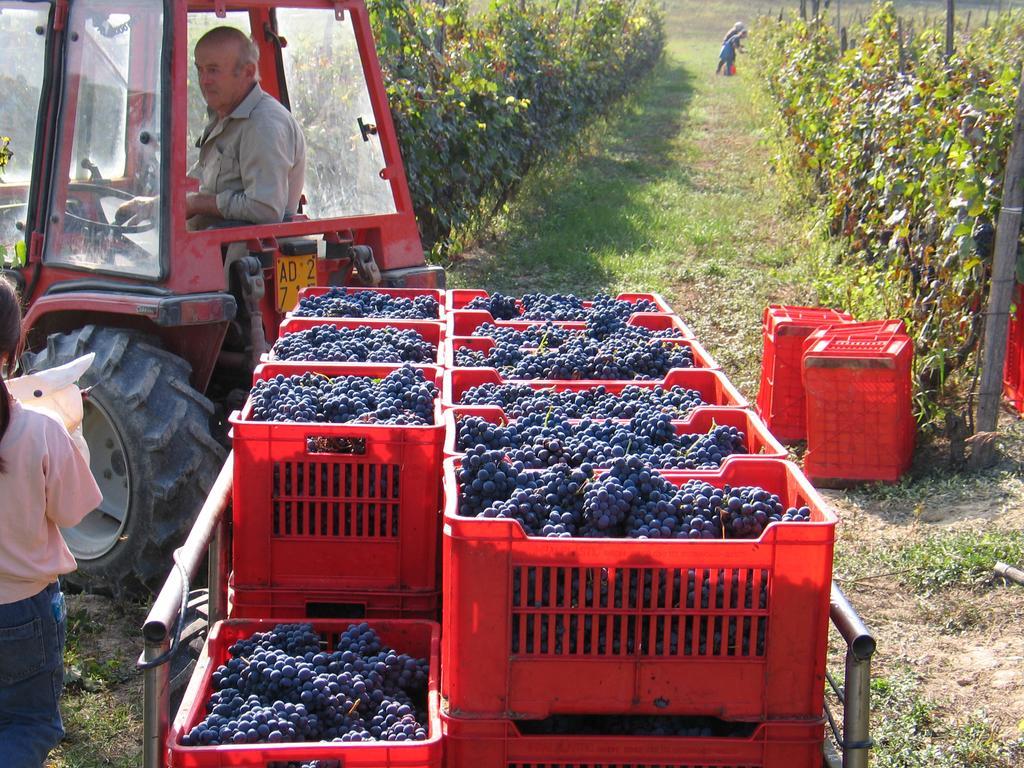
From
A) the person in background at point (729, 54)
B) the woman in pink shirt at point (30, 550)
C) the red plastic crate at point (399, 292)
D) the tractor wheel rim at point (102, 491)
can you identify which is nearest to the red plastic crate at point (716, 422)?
the woman in pink shirt at point (30, 550)

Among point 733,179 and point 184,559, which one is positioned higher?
point 733,179

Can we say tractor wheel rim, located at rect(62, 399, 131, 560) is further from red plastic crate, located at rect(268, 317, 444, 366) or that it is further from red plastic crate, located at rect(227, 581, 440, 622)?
red plastic crate, located at rect(227, 581, 440, 622)

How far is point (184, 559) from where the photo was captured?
→ 2721 millimetres

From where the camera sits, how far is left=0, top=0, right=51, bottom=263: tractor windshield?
4.52 metres

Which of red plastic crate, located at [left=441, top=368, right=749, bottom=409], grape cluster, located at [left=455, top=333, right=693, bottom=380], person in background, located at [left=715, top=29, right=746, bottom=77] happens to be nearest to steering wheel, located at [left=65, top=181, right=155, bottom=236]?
grape cluster, located at [left=455, top=333, right=693, bottom=380]

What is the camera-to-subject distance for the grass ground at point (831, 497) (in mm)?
3820

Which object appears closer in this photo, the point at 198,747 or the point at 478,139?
the point at 198,747

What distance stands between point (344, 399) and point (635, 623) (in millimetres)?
1205

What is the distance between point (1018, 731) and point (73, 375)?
9.81 ft

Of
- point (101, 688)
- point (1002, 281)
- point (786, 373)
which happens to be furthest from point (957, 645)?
point (101, 688)

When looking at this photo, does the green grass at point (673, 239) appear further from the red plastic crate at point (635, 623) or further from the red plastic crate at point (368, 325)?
the red plastic crate at point (635, 623)

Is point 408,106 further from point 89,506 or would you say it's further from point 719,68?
point 719,68

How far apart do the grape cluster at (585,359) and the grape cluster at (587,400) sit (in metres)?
0.16

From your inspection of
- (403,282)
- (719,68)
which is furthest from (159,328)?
(719,68)
